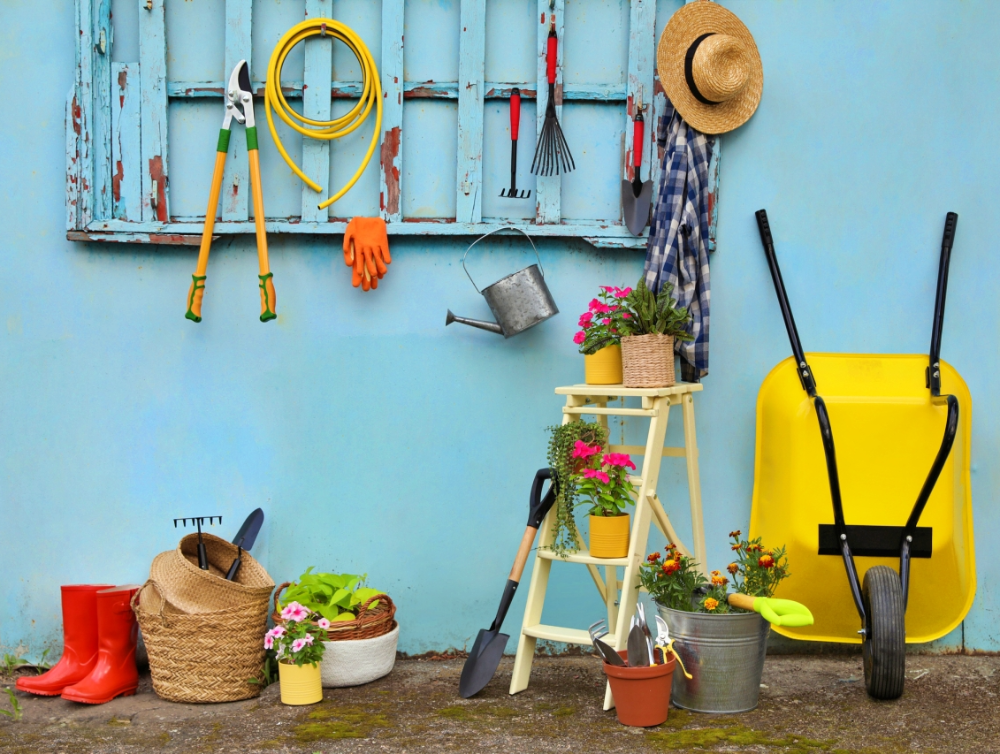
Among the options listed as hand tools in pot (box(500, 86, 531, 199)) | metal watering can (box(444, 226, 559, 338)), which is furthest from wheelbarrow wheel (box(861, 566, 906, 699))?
hand tools in pot (box(500, 86, 531, 199))

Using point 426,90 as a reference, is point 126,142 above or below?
below

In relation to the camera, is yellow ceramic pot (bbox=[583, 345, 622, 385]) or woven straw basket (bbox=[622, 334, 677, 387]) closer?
woven straw basket (bbox=[622, 334, 677, 387])

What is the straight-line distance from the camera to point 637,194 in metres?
3.16

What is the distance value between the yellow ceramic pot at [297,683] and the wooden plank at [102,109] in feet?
5.87

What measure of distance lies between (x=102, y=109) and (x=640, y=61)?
1.99 metres

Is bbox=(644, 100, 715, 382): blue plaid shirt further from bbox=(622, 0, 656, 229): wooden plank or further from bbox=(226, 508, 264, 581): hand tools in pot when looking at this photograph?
bbox=(226, 508, 264, 581): hand tools in pot

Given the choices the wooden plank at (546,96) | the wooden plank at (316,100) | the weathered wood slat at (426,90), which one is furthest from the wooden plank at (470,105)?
the wooden plank at (316,100)

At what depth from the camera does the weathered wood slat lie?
10.3 ft

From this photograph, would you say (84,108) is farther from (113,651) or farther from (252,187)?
(113,651)

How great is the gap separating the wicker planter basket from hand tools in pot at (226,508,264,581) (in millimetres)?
174

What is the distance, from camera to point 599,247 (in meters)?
3.18

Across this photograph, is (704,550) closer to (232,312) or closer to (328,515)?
(328,515)

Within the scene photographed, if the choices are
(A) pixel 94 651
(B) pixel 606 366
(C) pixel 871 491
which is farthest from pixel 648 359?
(A) pixel 94 651

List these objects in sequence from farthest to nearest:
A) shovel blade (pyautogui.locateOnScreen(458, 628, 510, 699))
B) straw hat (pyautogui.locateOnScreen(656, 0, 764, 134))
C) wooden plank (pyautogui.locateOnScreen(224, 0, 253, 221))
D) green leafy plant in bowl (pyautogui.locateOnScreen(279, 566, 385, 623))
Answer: wooden plank (pyautogui.locateOnScreen(224, 0, 253, 221)) < straw hat (pyautogui.locateOnScreen(656, 0, 764, 134)) < green leafy plant in bowl (pyautogui.locateOnScreen(279, 566, 385, 623)) < shovel blade (pyautogui.locateOnScreen(458, 628, 510, 699))
